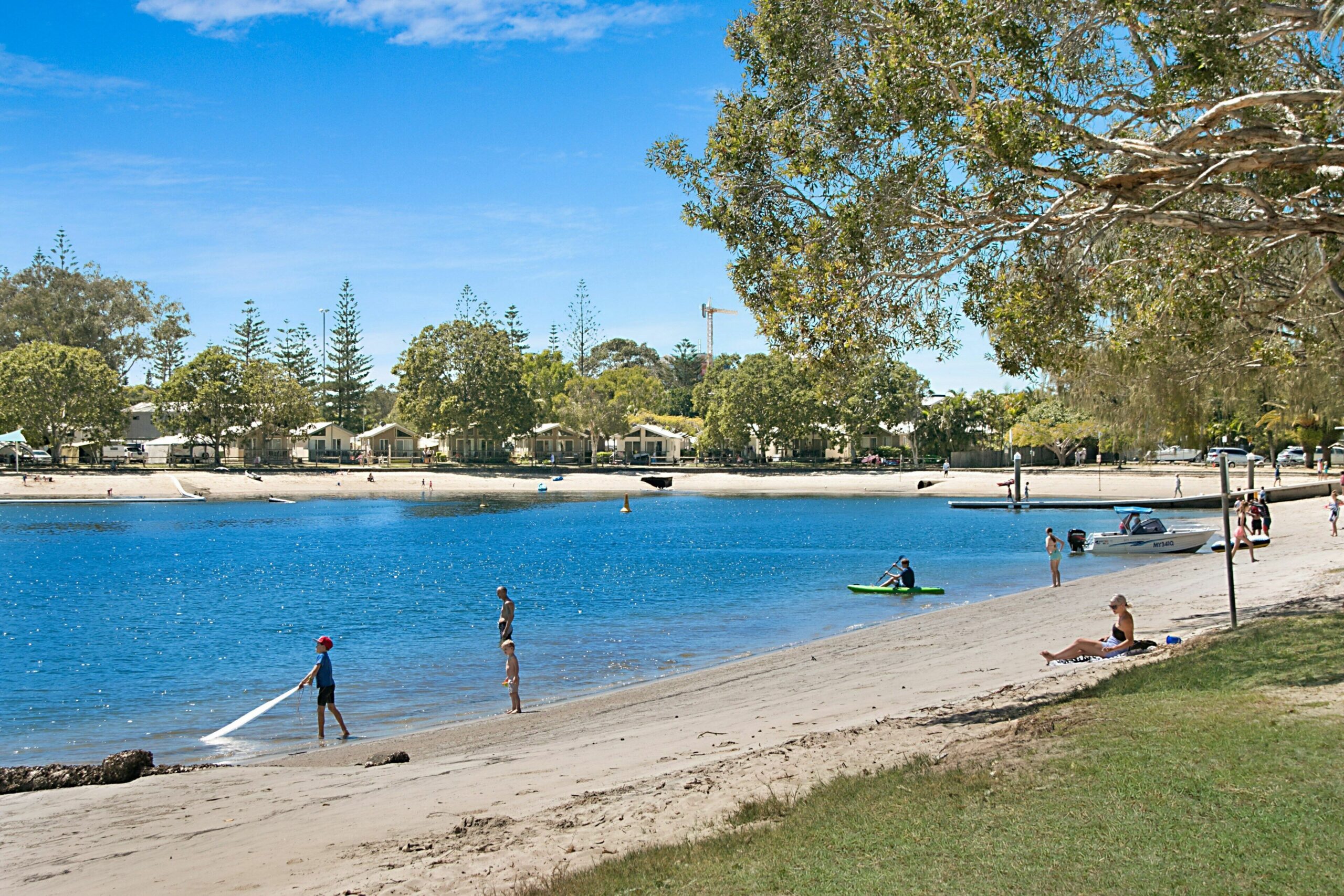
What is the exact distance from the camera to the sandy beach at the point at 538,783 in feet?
25.1

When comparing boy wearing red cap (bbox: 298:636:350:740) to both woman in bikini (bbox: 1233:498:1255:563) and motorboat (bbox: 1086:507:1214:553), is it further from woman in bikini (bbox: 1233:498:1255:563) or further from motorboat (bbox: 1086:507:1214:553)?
motorboat (bbox: 1086:507:1214:553)

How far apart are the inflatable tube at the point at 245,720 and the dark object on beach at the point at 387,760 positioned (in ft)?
8.33

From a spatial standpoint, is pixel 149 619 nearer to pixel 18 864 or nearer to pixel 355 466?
pixel 18 864

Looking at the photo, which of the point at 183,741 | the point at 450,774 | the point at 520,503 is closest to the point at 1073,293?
the point at 450,774

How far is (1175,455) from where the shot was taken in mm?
87562

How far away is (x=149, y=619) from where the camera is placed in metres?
25.9

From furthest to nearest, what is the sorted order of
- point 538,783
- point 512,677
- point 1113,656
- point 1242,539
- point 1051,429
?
point 1051,429
point 1242,539
point 512,677
point 1113,656
point 538,783

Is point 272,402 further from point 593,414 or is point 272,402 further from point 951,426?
point 951,426

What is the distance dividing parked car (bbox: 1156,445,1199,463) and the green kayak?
6738cm

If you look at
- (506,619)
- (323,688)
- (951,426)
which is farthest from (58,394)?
(323,688)

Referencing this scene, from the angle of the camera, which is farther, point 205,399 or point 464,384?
point 464,384

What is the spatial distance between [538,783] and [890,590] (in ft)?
60.2

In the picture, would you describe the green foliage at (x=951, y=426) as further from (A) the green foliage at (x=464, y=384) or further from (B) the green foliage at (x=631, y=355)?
(B) the green foliage at (x=631, y=355)

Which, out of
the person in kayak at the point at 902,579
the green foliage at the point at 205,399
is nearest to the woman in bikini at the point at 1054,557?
the person in kayak at the point at 902,579
